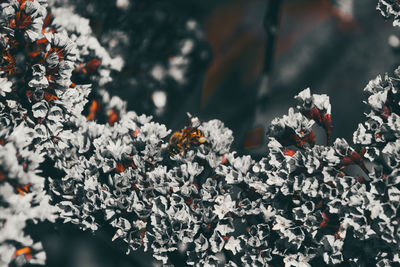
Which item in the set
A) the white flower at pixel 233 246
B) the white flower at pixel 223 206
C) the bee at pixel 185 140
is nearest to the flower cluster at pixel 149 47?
the bee at pixel 185 140

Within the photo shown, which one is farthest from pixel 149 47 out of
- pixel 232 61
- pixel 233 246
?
pixel 233 246

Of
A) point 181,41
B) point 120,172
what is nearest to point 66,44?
point 120,172

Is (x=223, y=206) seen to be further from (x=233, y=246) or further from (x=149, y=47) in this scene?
(x=149, y=47)

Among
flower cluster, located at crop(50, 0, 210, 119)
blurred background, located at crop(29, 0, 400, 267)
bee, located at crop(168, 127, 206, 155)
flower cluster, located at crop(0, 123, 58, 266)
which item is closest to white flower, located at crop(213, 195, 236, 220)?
bee, located at crop(168, 127, 206, 155)

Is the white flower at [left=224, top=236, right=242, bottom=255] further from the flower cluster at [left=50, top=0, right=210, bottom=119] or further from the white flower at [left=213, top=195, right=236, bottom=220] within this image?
the flower cluster at [left=50, top=0, right=210, bottom=119]

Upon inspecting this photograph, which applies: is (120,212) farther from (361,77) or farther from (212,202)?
(361,77)

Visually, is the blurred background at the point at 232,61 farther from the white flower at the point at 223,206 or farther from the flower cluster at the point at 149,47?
the white flower at the point at 223,206
